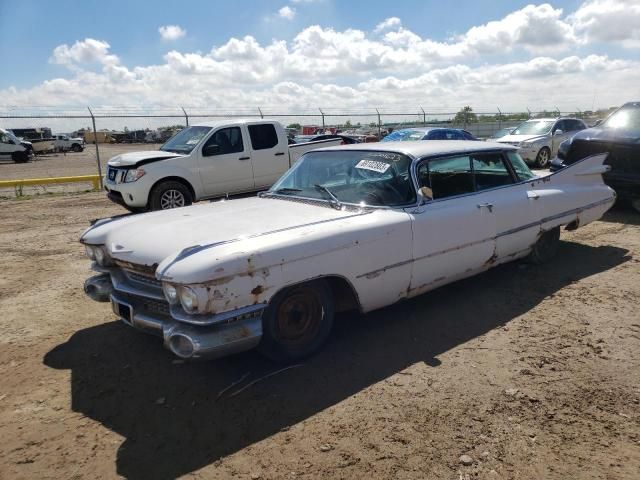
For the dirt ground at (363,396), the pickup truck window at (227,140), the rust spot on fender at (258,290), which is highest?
the pickup truck window at (227,140)

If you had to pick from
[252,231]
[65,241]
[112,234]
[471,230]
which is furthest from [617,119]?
[65,241]

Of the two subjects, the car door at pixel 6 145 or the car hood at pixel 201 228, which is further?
the car door at pixel 6 145

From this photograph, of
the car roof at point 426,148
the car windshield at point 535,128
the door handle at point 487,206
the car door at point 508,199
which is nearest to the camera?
the car roof at point 426,148

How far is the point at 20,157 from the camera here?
28.1 meters

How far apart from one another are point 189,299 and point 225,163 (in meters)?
6.73

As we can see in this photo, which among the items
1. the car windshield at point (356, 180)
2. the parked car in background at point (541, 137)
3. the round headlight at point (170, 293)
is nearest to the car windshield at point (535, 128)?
the parked car in background at point (541, 137)

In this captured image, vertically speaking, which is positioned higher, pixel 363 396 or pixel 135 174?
pixel 135 174

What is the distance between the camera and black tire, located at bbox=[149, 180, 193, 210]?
338 inches

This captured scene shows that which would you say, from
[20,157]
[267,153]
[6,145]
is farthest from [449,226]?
[6,145]

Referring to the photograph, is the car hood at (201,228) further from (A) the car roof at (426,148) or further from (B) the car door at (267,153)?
(B) the car door at (267,153)

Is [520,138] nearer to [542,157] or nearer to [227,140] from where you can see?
[542,157]

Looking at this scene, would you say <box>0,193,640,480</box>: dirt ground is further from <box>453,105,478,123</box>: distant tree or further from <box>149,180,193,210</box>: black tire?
<box>453,105,478,123</box>: distant tree

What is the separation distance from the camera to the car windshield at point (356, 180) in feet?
13.2

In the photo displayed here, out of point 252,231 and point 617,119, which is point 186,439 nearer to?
point 252,231
